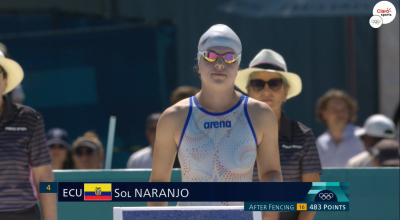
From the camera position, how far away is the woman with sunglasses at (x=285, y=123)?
4.02 meters

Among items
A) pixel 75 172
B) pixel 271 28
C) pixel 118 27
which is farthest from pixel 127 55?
pixel 75 172

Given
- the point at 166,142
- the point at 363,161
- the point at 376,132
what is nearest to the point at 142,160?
the point at 363,161

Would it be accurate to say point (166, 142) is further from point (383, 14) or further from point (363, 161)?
point (363, 161)

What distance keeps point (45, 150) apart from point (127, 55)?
440 centimetres

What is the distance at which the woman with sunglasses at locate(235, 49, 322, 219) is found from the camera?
402 centimetres

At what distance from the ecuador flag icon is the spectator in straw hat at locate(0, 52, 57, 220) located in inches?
44.7

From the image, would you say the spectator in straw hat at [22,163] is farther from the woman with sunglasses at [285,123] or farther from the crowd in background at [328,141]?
the crowd in background at [328,141]

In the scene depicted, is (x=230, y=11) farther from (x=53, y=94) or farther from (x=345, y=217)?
(x=345, y=217)

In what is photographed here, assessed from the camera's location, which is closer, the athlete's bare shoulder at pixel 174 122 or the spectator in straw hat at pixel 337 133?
the athlete's bare shoulder at pixel 174 122

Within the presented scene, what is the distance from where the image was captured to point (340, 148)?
707 cm

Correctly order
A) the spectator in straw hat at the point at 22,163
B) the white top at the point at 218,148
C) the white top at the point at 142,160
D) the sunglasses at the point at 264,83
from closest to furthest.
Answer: the white top at the point at 218,148
the spectator in straw hat at the point at 22,163
the sunglasses at the point at 264,83
the white top at the point at 142,160

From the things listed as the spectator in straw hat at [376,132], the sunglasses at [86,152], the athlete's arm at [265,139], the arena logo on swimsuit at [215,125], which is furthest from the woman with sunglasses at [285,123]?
the sunglasses at [86,152]

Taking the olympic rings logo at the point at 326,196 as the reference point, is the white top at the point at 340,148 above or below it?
above

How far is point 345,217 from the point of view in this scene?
5.11m
